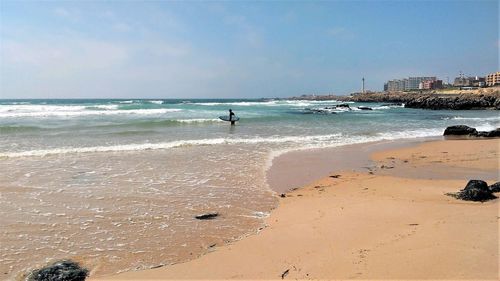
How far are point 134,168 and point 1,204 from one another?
378cm

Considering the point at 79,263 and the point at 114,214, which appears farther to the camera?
the point at 114,214

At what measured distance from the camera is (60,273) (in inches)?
169

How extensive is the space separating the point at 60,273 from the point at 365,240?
12.3 feet

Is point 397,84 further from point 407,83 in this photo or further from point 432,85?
point 432,85

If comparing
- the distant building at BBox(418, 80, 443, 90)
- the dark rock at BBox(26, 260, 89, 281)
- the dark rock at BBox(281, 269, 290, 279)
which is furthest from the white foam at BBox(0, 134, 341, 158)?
the distant building at BBox(418, 80, 443, 90)

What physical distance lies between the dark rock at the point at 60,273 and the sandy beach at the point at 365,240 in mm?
307

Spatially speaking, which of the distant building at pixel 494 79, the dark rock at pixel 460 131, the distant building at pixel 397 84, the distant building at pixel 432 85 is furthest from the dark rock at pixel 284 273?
the distant building at pixel 397 84

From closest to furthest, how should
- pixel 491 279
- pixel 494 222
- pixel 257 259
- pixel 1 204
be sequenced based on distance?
pixel 491 279 → pixel 257 259 → pixel 494 222 → pixel 1 204

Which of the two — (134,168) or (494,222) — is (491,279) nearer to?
(494,222)

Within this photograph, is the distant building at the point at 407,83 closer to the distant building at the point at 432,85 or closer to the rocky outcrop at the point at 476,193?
the distant building at the point at 432,85

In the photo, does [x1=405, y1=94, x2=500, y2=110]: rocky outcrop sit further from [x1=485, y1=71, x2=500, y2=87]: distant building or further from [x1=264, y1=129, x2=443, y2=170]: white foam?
[x1=485, y1=71, x2=500, y2=87]: distant building

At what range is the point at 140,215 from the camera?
6473mm

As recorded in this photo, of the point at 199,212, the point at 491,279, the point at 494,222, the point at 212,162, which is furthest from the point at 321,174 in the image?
the point at 491,279

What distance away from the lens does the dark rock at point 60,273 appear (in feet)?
13.9
